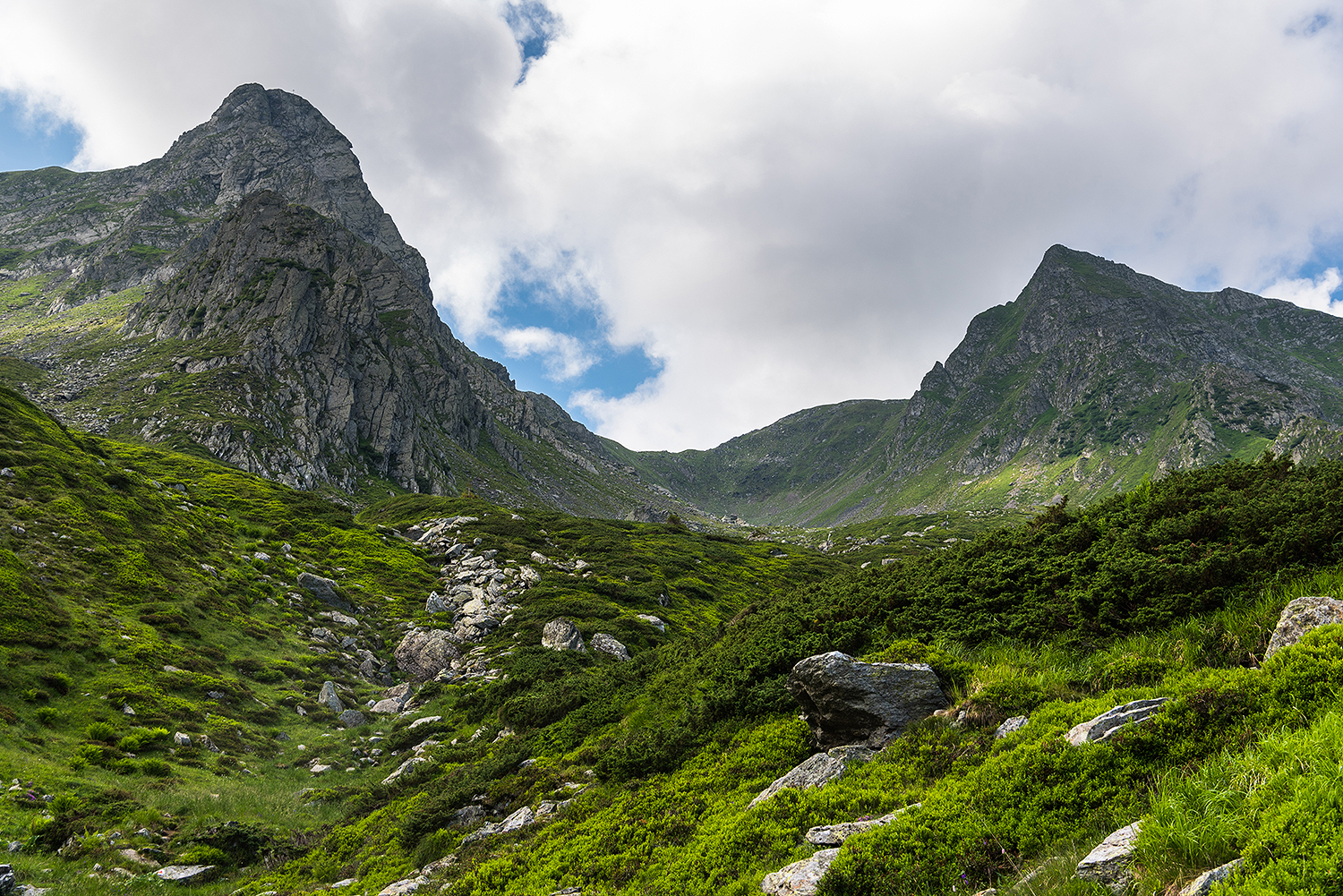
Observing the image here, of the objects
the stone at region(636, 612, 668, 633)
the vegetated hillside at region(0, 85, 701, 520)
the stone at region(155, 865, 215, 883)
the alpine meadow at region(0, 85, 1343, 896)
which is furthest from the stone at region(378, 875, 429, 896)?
the vegetated hillside at region(0, 85, 701, 520)

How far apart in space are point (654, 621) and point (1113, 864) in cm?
3781

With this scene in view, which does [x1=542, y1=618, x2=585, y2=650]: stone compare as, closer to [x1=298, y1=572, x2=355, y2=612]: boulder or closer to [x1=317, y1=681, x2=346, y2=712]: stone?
[x1=317, y1=681, x2=346, y2=712]: stone

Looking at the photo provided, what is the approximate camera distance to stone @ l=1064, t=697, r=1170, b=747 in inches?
296

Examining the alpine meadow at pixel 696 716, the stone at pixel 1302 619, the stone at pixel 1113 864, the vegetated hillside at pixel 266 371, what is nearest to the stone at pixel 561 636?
the alpine meadow at pixel 696 716

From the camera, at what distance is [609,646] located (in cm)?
3381

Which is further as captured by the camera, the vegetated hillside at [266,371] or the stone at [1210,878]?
the vegetated hillside at [266,371]

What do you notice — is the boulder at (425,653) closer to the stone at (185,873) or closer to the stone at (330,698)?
the stone at (330,698)

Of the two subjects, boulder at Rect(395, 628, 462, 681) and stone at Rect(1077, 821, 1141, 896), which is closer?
stone at Rect(1077, 821, 1141, 896)

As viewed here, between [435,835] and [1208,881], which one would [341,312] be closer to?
[435,835]

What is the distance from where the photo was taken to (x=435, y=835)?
14258 mm

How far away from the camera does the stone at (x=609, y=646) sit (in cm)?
3325

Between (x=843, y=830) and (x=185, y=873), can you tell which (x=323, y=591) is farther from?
(x=843, y=830)

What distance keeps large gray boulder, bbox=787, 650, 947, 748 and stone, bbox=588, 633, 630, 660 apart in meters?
23.1

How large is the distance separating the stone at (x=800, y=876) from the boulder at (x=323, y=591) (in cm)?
3962
